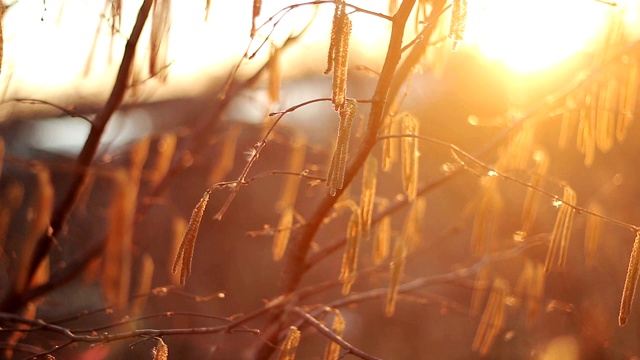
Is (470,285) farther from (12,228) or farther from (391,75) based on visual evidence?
(12,228)

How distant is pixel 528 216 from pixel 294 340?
72cm

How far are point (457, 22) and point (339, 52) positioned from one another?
178mm

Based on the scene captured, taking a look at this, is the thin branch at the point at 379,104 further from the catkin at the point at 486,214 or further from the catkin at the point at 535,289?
the catkin at the point at 535,289

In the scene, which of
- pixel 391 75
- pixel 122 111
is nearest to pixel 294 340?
pixel 391 75

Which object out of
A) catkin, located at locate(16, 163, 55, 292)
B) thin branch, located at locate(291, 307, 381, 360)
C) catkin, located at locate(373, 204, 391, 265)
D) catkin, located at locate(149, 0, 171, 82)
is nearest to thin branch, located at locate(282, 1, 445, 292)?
thin branch, located at locate(291, 307, 381, 360)

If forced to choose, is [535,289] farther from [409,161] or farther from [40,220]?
[40,220]

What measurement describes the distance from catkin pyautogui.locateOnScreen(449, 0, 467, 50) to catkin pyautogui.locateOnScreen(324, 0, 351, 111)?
145 millimetres

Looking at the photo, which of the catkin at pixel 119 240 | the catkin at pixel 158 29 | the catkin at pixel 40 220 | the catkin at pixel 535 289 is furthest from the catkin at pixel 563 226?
the catkin at pixel 40 220

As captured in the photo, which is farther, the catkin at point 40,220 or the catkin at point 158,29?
the catkin at point 40,220

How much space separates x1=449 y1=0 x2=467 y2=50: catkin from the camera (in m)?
0.96

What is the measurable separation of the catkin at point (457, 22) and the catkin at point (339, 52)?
14 centimetres

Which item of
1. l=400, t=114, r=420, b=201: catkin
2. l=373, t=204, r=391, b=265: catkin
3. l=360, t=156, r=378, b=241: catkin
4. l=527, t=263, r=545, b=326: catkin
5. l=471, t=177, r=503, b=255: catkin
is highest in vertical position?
l=400, t=114, r=420, b=201: catkin

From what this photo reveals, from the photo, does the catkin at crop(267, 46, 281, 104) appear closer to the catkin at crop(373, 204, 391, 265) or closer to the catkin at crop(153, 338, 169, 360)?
the catkin at crop(373, 204, 391, 265)

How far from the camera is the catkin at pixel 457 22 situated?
0.96 metres
